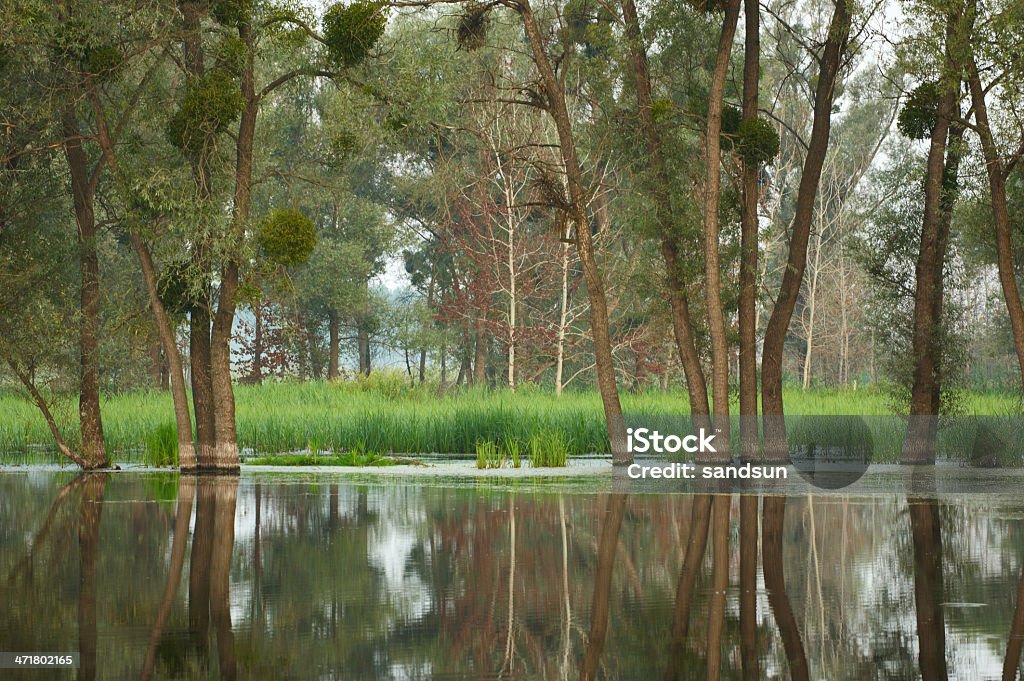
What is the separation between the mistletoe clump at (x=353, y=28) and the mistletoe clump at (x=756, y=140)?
Answer: 681cm

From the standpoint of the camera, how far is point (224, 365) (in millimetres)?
23844

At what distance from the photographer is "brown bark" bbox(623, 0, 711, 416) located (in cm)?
2619

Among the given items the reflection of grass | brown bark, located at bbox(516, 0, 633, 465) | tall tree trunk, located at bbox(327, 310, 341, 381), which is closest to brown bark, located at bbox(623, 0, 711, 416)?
brown bark, located at bbox(516, 0, 633, 465)

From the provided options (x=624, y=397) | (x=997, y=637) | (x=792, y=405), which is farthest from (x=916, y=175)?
(x=997, y=637)

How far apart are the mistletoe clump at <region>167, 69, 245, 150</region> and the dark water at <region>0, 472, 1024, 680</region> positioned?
23.3ft

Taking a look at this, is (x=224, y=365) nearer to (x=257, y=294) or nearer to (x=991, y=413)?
(x=257, y=294)

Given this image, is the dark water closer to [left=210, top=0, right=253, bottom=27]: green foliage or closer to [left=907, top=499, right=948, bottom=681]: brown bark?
[left=907, top=499, right=948, bottom=681]: brown bark

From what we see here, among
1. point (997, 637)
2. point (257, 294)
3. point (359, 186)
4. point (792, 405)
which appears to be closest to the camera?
point (997, 637)

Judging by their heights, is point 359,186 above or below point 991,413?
above

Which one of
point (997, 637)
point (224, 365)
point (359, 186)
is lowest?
point (997, 637)

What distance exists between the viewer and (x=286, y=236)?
Answer: 22.2 m

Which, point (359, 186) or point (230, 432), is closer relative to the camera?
point (230, 432)

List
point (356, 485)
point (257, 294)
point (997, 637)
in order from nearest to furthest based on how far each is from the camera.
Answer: point (997, 637) < point (356, 485) < point (257, 294)

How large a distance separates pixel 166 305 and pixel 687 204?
977 centimetres
